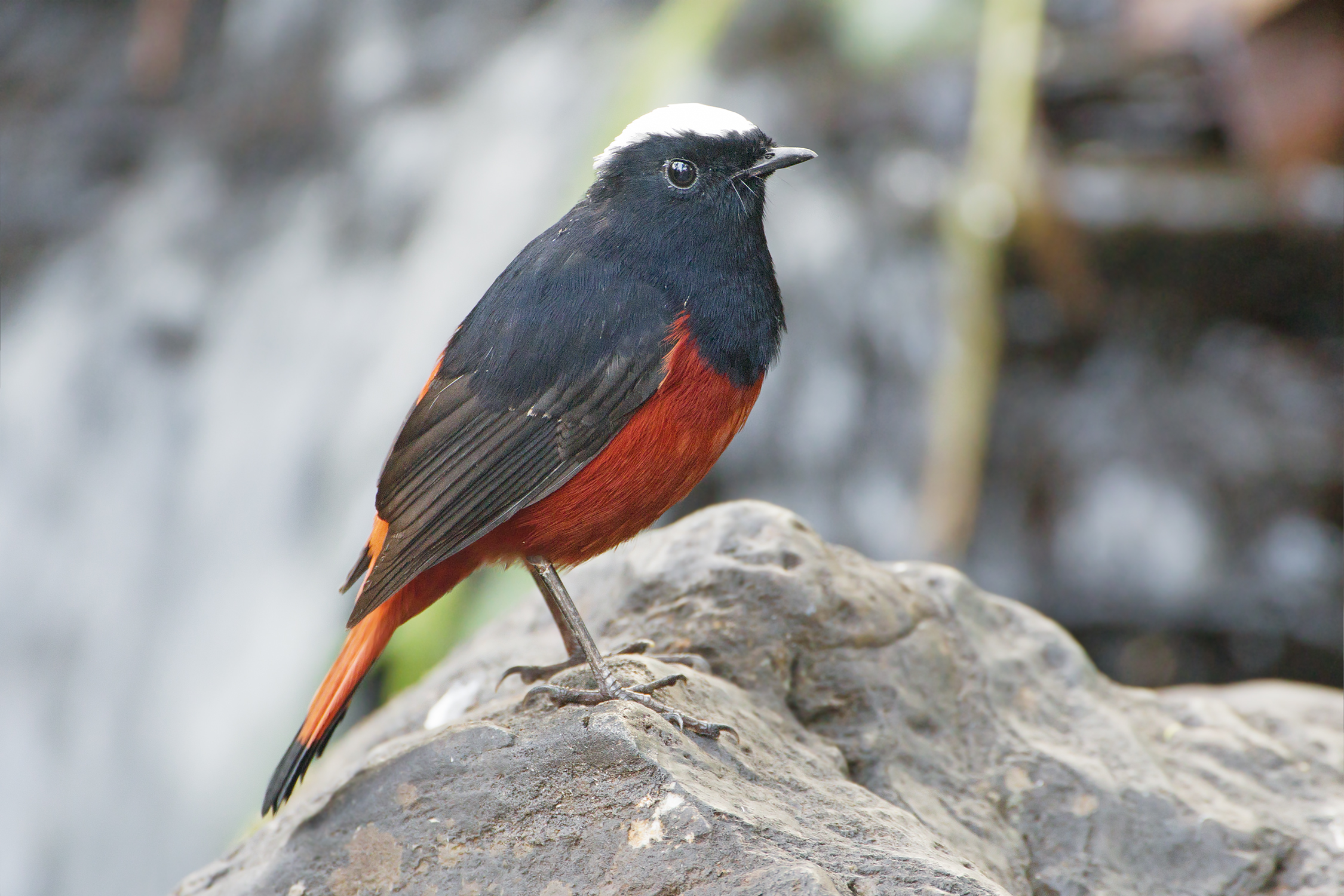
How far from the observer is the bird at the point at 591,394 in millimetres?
2785

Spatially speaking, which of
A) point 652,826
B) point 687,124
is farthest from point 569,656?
point 687,124

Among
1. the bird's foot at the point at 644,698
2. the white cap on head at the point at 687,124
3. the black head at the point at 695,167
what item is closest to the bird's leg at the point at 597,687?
the bird's foot at the point at 644,698

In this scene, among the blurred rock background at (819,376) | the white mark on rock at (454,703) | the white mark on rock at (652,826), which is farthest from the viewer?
the blurred rock background at (819,376)

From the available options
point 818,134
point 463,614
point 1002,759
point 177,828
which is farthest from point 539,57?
point 1002,759

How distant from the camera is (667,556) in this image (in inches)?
129

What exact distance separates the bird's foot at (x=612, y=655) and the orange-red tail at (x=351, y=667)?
0.27m

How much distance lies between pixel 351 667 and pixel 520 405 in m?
0.69

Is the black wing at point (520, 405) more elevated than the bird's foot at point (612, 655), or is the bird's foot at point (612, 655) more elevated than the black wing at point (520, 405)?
the black wing at point (520, 405)

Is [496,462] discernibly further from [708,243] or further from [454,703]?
[454,703]

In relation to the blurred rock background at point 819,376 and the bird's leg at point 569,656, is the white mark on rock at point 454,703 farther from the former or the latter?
the blurred rock background at point 819,376

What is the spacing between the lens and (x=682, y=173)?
300cm

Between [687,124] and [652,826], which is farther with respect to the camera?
[687,124]

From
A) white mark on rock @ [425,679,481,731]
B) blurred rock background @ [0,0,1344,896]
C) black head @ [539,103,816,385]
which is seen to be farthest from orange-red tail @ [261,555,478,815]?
blurred rock background @ [0,0,1344,896]

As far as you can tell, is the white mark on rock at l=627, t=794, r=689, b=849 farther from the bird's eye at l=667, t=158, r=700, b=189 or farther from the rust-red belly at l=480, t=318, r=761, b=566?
the bird's eye at l=667, t=158, r=700, b=189
